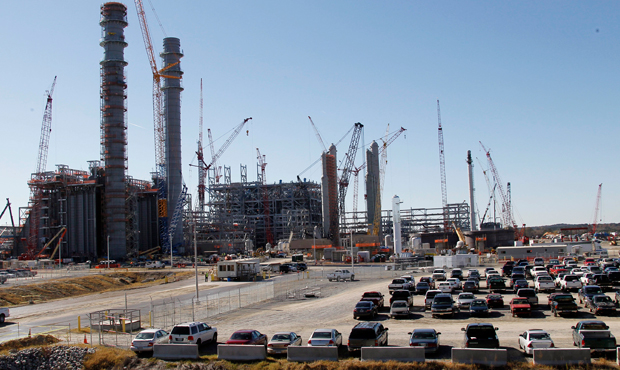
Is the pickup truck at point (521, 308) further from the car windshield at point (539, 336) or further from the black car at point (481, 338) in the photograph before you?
the black car at point (481, 338)

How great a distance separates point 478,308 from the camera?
3381cm

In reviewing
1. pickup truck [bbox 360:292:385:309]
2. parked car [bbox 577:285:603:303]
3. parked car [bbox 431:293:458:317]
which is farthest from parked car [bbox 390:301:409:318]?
parked car [bbox 577:285:603:303]

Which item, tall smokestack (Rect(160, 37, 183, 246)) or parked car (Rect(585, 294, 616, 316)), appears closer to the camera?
parked car (Rect(585, 294, 616, 316))

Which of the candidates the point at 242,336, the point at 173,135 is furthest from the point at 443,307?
the point at 173,135

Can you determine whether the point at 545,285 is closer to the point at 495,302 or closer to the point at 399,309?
the point at 495,302

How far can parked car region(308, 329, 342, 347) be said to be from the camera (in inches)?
958

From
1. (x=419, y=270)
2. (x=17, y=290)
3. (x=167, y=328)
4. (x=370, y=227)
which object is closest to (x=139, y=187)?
(x=370, y=227)

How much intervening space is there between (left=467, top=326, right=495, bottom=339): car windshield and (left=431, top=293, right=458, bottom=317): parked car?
9.85 m

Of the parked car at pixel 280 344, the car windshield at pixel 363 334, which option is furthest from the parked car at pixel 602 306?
the parked car at pixel 280 344

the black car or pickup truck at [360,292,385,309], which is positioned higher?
the black car

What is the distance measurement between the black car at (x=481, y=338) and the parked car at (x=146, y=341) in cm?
1485

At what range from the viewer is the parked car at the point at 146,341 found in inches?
1048

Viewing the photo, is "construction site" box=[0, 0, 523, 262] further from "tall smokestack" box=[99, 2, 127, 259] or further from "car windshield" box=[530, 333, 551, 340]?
"car windshield" box=[530, 333, 551, 340]

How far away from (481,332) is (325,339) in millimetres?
6805
